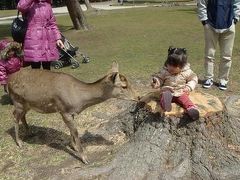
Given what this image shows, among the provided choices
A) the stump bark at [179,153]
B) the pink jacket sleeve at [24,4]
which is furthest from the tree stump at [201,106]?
the pink jacket sleeve at [24,4]

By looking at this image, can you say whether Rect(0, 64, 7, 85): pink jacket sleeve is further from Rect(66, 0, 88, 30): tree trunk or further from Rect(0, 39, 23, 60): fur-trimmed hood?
Rect(66, 0, 88, 30): tree trunk

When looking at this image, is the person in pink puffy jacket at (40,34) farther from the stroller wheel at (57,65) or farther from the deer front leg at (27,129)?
the stroller wheel at (57,65)

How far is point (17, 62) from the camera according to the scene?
8211mm

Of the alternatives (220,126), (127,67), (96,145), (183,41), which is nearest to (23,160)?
(96,145)

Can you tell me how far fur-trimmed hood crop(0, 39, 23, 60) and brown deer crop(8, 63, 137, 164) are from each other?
5.60 feet

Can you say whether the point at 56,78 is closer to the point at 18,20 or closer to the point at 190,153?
the point at 190,153

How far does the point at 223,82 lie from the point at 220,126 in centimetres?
342

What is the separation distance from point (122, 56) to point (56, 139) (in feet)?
21.8

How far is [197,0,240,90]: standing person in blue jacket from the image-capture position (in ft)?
27.4

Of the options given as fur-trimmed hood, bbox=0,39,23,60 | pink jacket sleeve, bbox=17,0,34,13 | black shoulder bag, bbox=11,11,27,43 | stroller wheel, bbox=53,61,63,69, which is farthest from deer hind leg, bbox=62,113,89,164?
stroller wheel, bbox=53,61,63,69

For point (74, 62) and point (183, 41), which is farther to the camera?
point (183, 41)

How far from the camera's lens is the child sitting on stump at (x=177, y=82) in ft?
17.7

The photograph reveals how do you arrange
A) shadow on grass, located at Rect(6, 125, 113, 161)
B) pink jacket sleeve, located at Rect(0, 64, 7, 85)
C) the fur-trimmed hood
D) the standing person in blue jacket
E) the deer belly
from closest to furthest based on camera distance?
1. the deer belly
2. shadow on grass, located at Rect(6, 125, 113, 161)
3. the fur-trimmed hood
4. pink jacket sleeve, located at Rect(0, 64, 7, 85)
5. the standing person in blue jacket

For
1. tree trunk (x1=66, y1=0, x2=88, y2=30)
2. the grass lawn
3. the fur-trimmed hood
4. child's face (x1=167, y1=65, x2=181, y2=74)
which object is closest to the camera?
child's face (x1=167, y1=65, x2=181, y2=74)
